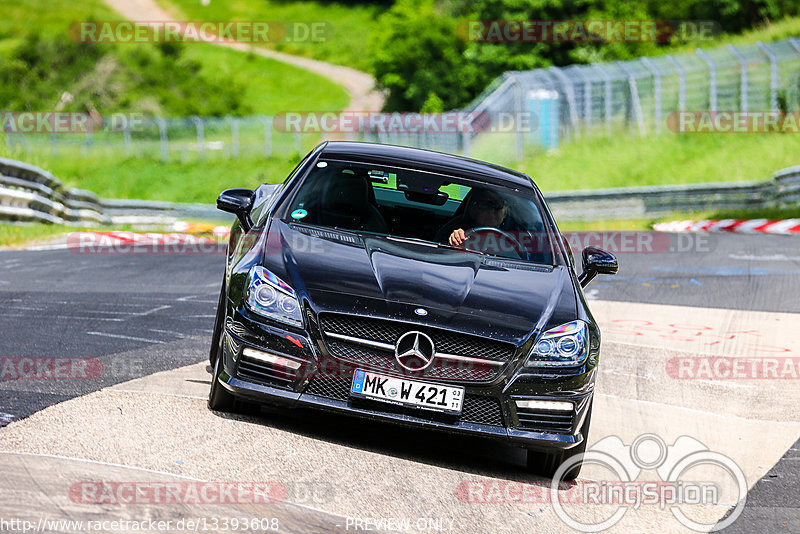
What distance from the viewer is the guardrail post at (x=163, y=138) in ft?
140

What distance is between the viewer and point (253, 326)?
5.46 m

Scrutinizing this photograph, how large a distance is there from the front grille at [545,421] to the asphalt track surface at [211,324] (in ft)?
1.01

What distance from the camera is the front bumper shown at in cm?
534

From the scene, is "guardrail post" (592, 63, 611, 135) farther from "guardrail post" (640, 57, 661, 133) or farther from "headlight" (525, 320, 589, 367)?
"headlight" (525, 320, 589, 367)

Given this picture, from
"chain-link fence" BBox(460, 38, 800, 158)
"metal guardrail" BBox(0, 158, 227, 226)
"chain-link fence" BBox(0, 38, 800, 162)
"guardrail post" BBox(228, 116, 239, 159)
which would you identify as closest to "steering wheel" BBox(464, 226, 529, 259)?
"metal guardrail" BBox(0, 158, 227, 226)

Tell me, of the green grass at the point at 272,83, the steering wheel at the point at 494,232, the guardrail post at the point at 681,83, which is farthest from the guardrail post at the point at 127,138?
the steering wheel at the point at 494,232

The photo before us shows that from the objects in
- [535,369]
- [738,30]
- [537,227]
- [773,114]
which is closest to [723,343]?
[537,227]

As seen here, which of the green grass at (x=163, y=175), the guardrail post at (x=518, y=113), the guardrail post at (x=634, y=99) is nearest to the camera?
the guardrail post at (x=634, y=99)

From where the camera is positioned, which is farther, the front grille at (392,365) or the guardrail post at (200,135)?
the guardrail post at (200,135)

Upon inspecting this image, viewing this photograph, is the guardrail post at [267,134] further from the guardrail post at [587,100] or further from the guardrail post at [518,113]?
the guardrail post at [587,100]

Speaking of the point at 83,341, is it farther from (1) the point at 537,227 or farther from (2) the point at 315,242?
(1) the point at 537,227

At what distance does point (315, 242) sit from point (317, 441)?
43.8 inches

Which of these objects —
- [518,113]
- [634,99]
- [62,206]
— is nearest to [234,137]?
[518,113]

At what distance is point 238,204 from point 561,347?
7.58ft
